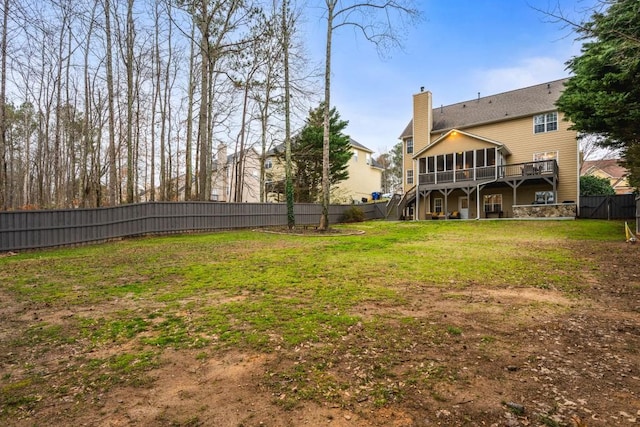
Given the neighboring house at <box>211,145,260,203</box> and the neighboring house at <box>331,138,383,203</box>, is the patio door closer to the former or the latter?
the neighboring house at <box>331,138,383,203</box>

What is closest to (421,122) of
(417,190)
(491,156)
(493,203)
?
(417,190)

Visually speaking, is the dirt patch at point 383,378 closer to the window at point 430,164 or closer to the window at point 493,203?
the window at point 493,203

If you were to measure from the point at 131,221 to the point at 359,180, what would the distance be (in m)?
23.0

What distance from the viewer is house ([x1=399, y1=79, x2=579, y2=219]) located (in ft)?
58.9

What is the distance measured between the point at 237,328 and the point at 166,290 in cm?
200

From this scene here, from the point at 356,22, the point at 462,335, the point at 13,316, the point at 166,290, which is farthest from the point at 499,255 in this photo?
the point at 356,22

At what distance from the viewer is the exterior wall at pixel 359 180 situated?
2908 centimetres

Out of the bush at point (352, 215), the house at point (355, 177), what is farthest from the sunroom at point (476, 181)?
the house at point (355, 177)

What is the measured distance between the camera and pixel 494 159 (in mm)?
19328

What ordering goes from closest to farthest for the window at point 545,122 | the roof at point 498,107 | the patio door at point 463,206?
the window at point 545,122 < the roof at point 498,107 < the patio door at point 463,206

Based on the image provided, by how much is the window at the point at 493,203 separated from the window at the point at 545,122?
4533 millimetres

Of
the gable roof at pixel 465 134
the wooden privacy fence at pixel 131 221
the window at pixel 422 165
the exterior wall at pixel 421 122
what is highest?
the exterior wall at pixel 421 122

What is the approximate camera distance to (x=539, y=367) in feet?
7.66

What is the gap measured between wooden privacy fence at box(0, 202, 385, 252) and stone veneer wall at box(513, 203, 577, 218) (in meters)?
11.7
